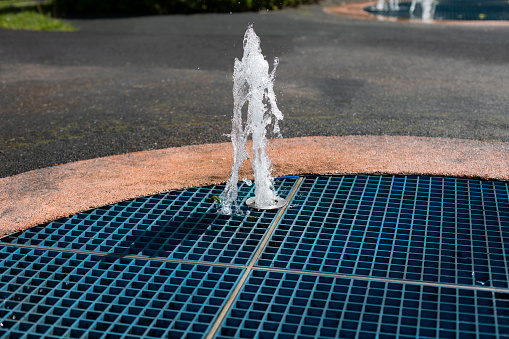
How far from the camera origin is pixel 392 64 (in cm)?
792

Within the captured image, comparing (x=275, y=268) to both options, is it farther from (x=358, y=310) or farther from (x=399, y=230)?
(x=399, y=230)

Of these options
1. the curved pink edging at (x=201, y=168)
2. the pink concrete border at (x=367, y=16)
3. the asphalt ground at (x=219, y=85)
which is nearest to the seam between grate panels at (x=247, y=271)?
the curved pink edging at (x=201, y=168)

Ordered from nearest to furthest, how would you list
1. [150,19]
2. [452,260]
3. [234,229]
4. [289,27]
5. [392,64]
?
[452,260]
[234,229]
[392,64]
[289,27]
[150,19]

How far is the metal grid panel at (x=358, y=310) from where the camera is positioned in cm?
244

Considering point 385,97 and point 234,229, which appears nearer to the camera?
point 234,229

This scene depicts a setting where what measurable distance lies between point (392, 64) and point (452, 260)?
533cm

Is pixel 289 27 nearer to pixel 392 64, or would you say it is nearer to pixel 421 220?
pixel 392 64

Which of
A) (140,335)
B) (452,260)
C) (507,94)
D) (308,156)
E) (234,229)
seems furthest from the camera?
(507,94)

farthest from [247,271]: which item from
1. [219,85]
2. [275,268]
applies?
[219,85]

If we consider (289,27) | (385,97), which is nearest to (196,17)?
(289,27)

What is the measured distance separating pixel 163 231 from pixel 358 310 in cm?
128

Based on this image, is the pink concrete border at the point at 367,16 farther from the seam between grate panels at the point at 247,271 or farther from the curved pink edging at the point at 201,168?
the seam between grate panels at the point at 247,271

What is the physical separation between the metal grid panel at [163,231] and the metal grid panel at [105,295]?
0.12 metres

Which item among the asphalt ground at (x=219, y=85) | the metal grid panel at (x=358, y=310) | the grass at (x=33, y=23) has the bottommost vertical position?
the asphalt ground at (x=219, y=85)
